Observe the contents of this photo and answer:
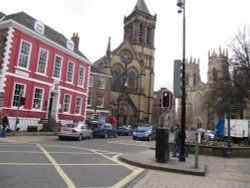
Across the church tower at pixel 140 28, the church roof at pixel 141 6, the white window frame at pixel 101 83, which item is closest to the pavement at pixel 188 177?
the white window frame at pixel 101 83

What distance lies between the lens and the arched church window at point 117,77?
61.2 m

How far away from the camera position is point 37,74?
27.4 metres

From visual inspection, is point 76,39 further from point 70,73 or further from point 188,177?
point 188,177

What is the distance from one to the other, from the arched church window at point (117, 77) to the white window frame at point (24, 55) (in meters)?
35.2

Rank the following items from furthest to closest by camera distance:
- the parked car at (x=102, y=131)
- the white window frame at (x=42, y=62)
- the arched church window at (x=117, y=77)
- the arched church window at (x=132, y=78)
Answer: the arched church window at (x=132, y=78)
the arched church window at (x=117, y=77)
the parked car at (x=102, y=131)
the white window frame at (x=42, y=62)

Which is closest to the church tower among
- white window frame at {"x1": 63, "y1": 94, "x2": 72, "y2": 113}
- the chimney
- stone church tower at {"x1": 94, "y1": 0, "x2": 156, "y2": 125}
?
stone church tower at {"x1": 94, "y1": 0, "x2": 156, "y2": 125}

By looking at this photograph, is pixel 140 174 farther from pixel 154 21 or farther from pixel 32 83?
pixel 154 21

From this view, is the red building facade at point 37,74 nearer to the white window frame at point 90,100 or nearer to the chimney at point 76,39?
the chimney at point 76,39

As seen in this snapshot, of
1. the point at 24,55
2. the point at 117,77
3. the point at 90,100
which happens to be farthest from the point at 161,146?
the point at 117,77

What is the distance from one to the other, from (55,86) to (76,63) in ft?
16.5

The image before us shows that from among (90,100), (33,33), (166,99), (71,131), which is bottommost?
(71,131)

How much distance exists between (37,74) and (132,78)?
38838 mm

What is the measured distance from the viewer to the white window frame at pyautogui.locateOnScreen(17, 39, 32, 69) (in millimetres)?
25469

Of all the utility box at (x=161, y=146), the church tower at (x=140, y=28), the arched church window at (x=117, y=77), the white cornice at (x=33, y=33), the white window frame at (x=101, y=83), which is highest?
the church tower at (x=140, y=28)
